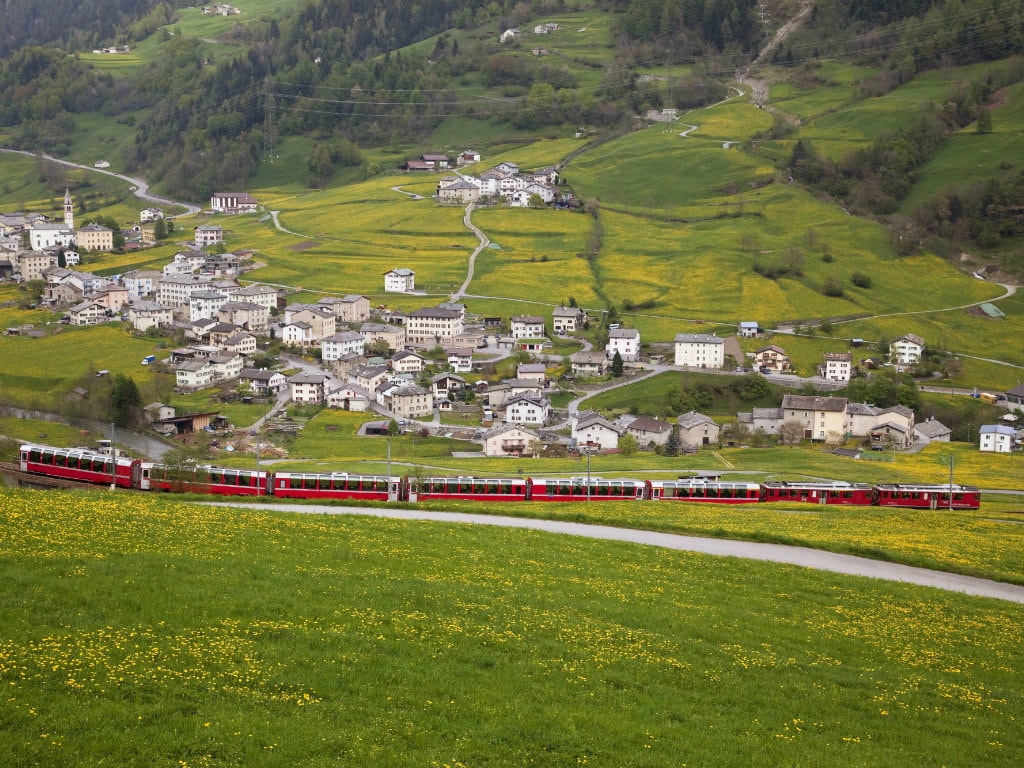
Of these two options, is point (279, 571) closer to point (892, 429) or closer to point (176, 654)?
point (176, 654)

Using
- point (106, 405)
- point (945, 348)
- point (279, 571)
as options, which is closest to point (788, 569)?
point (279, 571)

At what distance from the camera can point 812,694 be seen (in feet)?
58.6

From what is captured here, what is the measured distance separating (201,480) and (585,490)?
16.3 meters

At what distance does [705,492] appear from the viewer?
46906 mm

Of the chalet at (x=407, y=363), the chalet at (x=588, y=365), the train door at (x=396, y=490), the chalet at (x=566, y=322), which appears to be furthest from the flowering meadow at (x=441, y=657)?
the chalet at (x=566, y=322)

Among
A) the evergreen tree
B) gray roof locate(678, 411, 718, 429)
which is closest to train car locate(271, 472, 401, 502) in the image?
the evergreen tree

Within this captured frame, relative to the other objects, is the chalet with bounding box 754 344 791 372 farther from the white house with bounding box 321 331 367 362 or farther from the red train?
the red train

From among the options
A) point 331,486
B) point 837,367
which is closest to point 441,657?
point 331,486

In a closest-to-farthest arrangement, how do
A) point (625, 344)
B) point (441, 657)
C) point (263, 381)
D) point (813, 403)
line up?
point (441, 657)
point (813, 403)
point (263, 381)
point (625, 344)

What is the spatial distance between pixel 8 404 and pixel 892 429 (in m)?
64.8

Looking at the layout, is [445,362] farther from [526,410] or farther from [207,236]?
[207,236]

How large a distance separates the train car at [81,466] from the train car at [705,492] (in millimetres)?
22153

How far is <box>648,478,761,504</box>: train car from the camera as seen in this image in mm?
46469

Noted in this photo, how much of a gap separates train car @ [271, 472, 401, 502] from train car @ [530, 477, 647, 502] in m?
6.67
